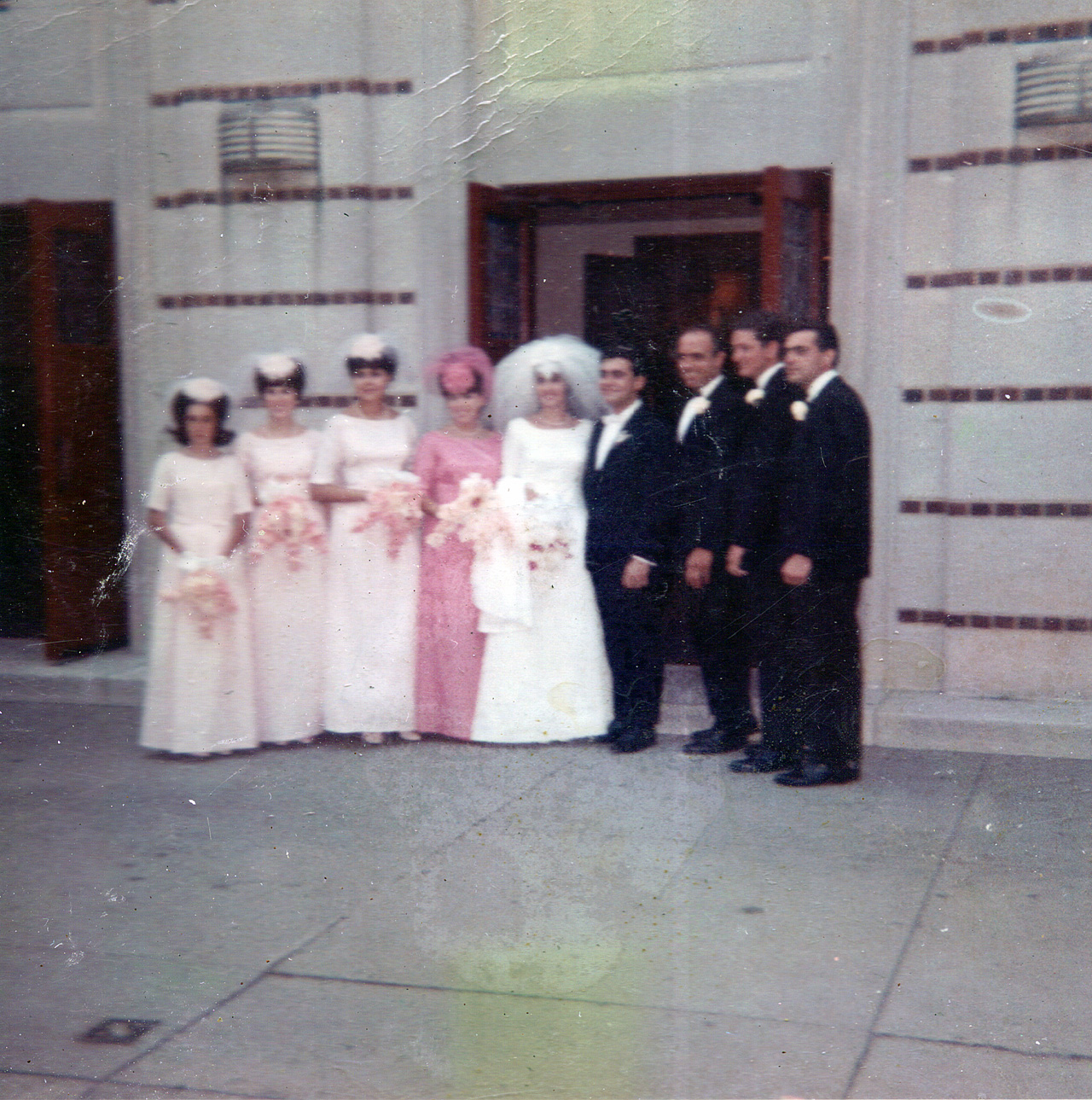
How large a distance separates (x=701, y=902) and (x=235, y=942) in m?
1.42

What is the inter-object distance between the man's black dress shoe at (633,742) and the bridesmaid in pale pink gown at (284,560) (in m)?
1.33

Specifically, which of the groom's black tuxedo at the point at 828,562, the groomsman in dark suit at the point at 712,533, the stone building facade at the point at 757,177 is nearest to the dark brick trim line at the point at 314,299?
the stone building facade at the point at 757,177

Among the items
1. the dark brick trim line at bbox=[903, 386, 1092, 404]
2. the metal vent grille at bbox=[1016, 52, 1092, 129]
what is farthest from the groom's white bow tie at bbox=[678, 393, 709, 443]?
the metal vent grille at bbox=[1016, 52, 1092, 129]

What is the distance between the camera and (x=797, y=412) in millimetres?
5039

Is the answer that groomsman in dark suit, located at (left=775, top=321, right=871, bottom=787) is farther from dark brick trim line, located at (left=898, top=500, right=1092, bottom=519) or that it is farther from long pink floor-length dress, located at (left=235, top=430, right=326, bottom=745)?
long pink floor-length dress, located at (left=235, top=430, right=326, bottom=745)

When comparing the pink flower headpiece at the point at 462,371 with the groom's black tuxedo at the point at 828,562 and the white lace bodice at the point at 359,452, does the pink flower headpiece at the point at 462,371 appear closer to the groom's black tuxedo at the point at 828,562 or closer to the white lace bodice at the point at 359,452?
the white lace bodice at the point at 359,452

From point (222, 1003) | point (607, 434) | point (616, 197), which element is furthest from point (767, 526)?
point (222, 1003)

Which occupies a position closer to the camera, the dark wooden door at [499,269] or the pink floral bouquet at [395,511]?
the pink floral bouquet at [395,511]

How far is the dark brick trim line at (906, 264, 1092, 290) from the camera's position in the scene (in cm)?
554

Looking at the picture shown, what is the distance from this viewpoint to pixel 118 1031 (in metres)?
3.35

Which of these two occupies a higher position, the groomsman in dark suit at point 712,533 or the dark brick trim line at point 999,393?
the dark brick trim line at point 999,393

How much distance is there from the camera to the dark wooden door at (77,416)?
6.39m

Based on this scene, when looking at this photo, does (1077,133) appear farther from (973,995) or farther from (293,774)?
(293,774)

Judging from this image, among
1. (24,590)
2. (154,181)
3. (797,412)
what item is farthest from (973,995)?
(24,590)
